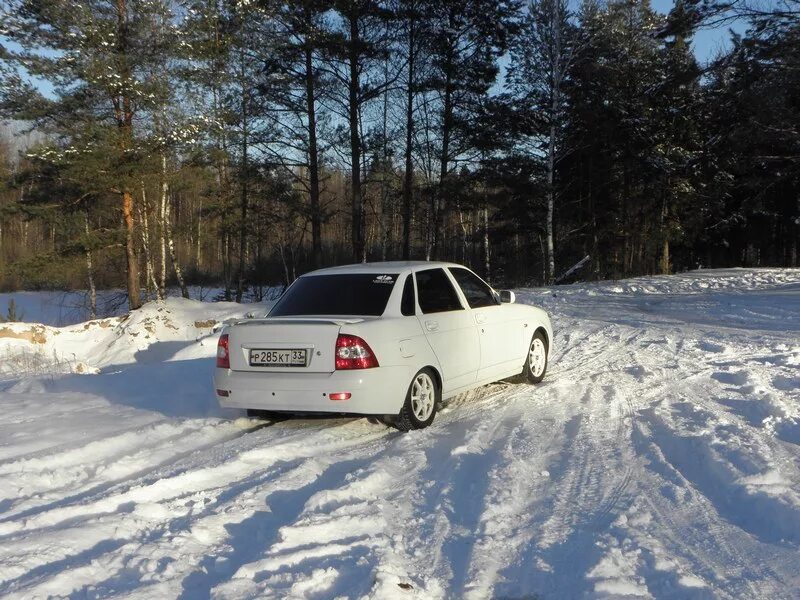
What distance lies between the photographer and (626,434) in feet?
20.2

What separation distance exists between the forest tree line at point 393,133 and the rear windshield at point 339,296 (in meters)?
13.4

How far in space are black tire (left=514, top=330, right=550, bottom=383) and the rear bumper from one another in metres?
2.67

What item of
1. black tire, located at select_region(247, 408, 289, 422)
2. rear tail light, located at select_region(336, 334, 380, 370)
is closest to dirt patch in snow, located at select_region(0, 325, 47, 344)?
black tire, located at select_region(247, 408, 289, 422)

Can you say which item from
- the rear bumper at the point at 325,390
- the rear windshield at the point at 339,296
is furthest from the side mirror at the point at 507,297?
the rear bumper at the point at 325,390

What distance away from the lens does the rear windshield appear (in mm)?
6723

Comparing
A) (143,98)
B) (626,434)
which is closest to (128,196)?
(143,98)

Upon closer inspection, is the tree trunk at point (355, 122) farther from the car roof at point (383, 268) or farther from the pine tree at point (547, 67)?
the car roof at point (383, 268)

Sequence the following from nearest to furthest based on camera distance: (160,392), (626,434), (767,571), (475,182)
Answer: (767,571)
(626,434)
(160,392)
(475,182)

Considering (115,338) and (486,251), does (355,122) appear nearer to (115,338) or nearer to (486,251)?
(115,338)

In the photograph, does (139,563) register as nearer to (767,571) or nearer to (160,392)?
(767,571)

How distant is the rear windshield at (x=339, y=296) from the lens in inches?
265

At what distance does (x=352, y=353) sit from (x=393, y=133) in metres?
25.2

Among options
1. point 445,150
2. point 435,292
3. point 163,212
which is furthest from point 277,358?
point 445,150

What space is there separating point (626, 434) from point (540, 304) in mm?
12374
